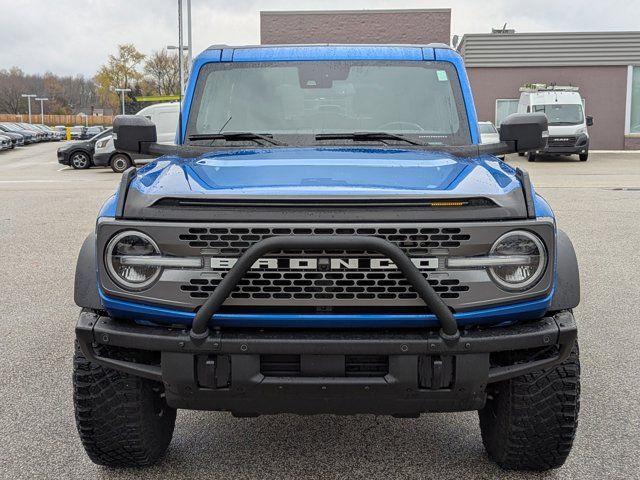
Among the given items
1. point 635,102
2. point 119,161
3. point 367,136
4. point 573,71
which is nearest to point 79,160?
point 119,161

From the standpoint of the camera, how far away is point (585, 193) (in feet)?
53.8

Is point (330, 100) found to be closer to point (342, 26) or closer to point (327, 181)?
point (327, 181)

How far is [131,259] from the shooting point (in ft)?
9.34

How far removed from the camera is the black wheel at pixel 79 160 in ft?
88.0

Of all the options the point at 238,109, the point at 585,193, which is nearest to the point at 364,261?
the point at 238,109

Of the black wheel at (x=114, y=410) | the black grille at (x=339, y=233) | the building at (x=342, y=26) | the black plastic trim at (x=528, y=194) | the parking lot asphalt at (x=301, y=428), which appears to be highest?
the building at (x=342, y=26)

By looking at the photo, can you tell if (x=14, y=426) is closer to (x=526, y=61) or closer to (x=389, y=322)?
(x=389, y=322)

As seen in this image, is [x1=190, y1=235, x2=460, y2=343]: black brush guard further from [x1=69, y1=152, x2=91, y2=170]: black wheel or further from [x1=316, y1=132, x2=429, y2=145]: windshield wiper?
[x1=69, y1=152, x2=91, y2=170]: black wheel

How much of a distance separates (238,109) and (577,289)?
215cm

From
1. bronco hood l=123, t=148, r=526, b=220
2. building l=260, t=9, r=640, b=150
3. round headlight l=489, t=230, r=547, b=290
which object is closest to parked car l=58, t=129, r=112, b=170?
building l=260, t=9, r=640, b=150

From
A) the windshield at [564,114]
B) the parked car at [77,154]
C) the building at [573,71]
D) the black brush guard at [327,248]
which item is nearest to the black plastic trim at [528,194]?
Answer: the black brush guard at [327,248]

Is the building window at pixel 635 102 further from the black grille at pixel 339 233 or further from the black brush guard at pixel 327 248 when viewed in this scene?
the black brush guard at pixel 327 248

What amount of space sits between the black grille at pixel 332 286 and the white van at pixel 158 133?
56.8ft

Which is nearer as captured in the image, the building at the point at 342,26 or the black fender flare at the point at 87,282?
the black fender flare at the point at 87,282
